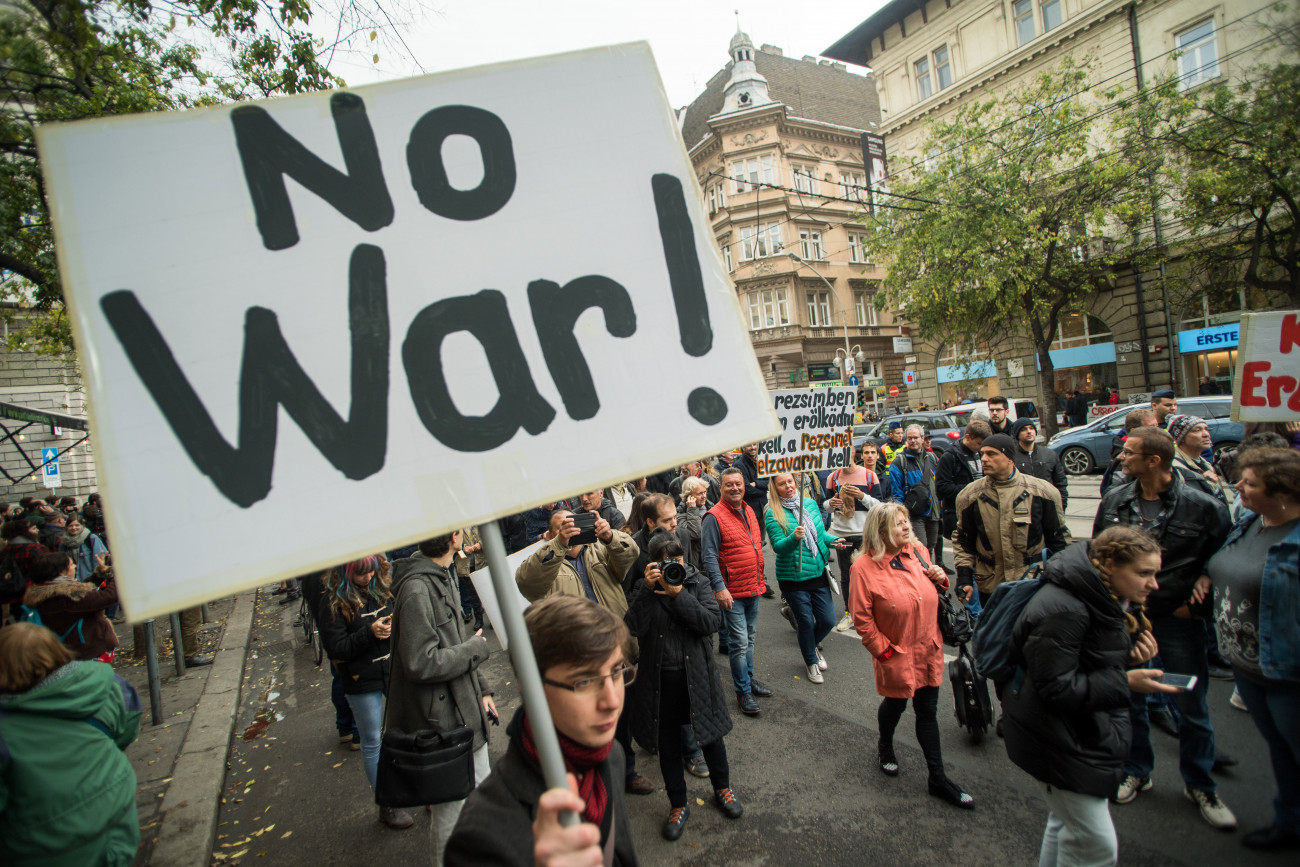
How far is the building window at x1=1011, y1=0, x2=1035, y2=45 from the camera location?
25.4 m

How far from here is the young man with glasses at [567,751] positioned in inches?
55.1

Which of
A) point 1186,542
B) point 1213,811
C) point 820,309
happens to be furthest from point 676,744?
point 820,309

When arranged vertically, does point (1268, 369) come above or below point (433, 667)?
above

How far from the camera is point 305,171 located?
1382 millimetres

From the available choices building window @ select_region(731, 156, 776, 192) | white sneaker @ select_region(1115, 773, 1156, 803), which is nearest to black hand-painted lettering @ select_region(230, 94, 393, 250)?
→ white sneaker @ select_region(1115, 773, 1156, 803)

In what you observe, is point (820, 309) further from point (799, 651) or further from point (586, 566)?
point (586, 566)

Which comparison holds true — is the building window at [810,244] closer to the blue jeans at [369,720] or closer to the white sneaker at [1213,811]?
the white sneaker at [1213,811]

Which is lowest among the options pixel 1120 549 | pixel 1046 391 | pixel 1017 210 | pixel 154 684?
pixel 1046 391

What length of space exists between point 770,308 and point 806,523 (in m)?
36.1

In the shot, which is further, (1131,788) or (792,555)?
(792,555)

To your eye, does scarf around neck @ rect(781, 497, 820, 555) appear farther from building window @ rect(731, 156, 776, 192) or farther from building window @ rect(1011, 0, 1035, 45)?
building window @ rect(731, 156, 776, 192)

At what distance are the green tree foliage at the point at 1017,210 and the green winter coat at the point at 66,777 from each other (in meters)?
19.8

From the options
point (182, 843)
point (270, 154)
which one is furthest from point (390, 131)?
point (182, 843)

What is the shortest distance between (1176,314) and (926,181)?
37.3 feet
